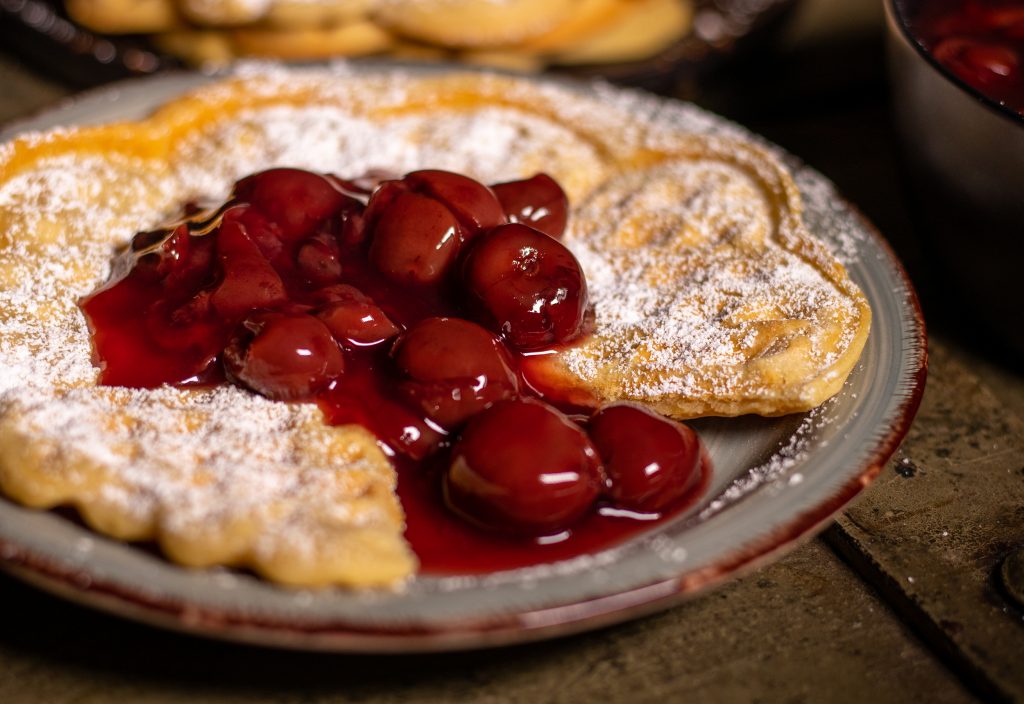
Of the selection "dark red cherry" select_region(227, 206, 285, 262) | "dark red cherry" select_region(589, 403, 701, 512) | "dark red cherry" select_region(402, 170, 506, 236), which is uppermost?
"dark red cherry" select_region(402, 170, 506, 236)

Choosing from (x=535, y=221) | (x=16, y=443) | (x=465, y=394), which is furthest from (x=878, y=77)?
(x=16, y=443)

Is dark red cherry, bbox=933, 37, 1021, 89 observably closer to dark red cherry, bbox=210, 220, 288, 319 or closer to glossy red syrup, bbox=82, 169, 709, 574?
glossy red syrup, bbox=82, 169, 709, 574

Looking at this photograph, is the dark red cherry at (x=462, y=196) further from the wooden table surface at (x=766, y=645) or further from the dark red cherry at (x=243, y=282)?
the wooden table surface at (x=766, y=645)

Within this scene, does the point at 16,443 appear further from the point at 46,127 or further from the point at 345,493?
the point at 46,127

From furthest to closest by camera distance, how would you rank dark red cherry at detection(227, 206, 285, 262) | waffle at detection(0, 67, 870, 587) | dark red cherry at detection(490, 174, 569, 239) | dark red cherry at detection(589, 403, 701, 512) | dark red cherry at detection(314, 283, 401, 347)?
dark red cherry at detection(490, 174, 569, 239) → dark red cherry at detection(227, 206, 285, 262) → dark red cherry at detection(314, 283, 401, 347) → dark red cherry at detection(589, 403, 701, 512) → waffle at detection(0, 67, 870, 587)

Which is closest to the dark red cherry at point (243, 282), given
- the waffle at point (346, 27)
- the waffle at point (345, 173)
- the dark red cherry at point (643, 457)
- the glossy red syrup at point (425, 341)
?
the glossy red syrup at point (425, 341)

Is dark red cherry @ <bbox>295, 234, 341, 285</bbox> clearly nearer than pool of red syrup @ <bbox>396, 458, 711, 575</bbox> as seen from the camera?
No

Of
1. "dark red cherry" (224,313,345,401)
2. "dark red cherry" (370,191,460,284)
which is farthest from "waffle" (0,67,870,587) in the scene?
"dark red cherry" (370,191,460,284)
